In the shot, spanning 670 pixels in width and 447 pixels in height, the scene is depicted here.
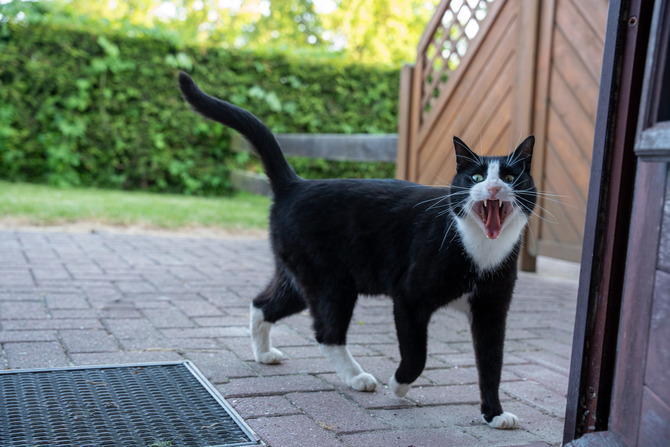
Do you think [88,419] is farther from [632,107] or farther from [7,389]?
[632,107]

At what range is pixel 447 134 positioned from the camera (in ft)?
19.6

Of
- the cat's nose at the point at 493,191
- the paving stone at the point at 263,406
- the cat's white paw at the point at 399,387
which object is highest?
the cat's nose at the point at 493,191

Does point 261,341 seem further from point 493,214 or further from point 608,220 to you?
point 608,220

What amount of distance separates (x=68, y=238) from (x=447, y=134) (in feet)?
11.5

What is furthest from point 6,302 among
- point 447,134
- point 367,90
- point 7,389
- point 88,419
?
point 367,90

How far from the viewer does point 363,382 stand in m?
2.32

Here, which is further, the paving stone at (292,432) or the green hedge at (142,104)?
the green hedge at (142,104)

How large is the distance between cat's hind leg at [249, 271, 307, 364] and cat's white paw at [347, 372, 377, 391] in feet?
1.28

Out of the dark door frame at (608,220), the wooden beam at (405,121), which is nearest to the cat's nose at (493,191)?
the dark door frame at (608,220)

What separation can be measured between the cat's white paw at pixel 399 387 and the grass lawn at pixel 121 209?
15.6 ft

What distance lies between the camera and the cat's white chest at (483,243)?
207cm

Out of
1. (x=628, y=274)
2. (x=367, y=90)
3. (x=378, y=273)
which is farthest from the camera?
(x=367, y=90)

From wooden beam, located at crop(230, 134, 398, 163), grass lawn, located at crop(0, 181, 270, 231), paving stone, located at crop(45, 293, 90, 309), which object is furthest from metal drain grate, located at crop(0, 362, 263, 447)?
wooden beam, located at crop(230, 134, 398, 163)

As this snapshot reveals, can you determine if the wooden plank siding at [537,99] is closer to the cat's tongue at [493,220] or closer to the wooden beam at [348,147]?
the wooden beam at [348,147]
